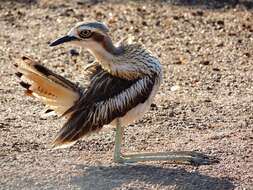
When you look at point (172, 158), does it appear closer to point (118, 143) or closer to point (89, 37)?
point (118, 143)

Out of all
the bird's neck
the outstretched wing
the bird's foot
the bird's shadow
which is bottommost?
the bird's shadow

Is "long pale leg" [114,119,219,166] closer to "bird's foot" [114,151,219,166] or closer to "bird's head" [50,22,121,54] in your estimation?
"bird's foot" [114,151,219,166]

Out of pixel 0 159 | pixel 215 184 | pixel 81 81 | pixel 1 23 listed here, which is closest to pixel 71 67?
pixel 81 81

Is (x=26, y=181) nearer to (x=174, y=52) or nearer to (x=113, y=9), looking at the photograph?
(x=174, y=52)

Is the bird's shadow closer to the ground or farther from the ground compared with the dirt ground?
closer to the ground

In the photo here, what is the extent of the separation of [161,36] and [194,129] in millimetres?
3609

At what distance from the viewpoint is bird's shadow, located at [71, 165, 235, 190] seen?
722cm

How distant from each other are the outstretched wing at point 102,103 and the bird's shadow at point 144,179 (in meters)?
0.33

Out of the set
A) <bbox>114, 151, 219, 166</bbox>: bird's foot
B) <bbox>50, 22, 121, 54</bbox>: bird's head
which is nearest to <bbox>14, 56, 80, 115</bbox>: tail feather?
<bbox>50, 22, 121, 54</bbox>: bird's head

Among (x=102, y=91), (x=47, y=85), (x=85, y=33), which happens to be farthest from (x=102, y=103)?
(x=85, y=33)

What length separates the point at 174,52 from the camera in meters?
11.5

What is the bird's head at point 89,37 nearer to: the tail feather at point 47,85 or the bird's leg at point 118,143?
the tail feather at point 47,85

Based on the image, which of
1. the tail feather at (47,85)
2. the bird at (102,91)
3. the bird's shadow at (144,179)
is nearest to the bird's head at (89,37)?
the bird at (102,91)

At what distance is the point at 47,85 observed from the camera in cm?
784
